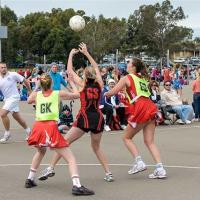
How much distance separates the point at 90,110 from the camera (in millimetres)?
8141

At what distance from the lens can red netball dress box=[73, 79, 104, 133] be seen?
8.09 m

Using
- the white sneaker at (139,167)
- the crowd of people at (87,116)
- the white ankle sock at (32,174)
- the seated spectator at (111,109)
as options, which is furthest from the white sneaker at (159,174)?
the seated spectator at (111,109)

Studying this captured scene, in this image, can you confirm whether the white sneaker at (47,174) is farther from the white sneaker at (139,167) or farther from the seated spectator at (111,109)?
the seated spectator at (111,109)

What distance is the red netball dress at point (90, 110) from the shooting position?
26.6 feet

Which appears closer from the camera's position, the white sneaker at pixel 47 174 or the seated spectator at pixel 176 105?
the white sneaker at pixel 47 174

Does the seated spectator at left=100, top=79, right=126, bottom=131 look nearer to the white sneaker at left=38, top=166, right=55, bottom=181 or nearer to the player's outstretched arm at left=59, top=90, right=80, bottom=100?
the white sneaker at left=38, top=166, right=55, bottom=181

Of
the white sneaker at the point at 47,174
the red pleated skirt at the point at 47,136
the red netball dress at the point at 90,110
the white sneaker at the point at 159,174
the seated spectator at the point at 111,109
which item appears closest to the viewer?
the red pleated skirt at the point at 47,136

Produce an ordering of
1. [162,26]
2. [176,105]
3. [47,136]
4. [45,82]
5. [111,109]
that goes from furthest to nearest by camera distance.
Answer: [162,26] < [176,105] < [111,109] < [45,82] < [47,136]

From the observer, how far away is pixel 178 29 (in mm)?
87125

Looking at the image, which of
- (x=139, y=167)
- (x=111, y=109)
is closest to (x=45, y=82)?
(x=139, y=167)

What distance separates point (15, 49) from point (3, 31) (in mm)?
58953

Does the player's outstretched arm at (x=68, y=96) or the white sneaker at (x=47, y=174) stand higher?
the player's outstretched arm at (x=68, y=96)

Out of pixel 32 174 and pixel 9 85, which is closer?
pixel 32 174

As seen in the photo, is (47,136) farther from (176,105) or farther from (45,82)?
(176,105)
